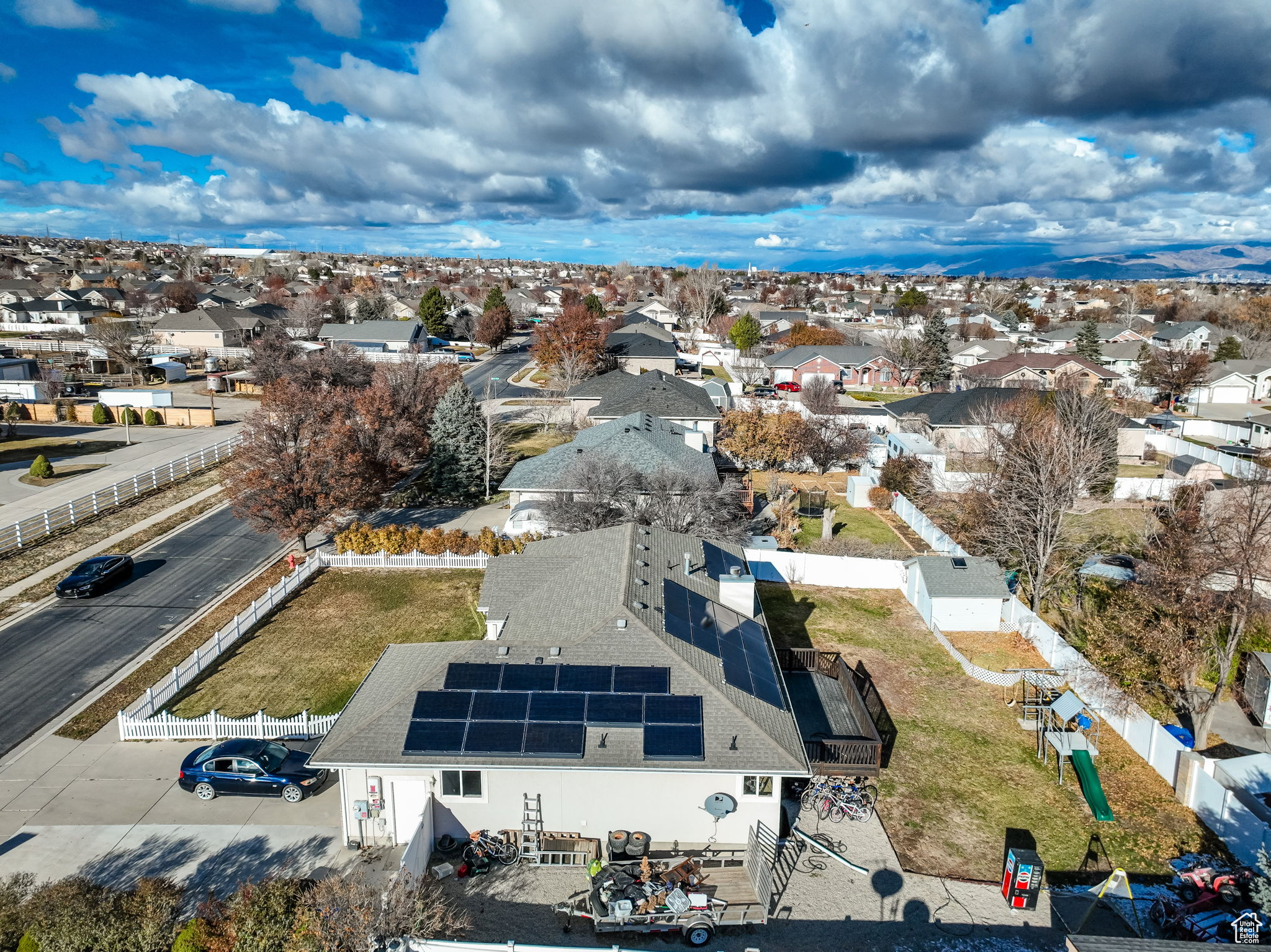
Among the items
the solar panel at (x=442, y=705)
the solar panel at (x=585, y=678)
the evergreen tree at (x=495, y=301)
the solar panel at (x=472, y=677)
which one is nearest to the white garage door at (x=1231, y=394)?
the evergreen tree at (x=495, y=301)

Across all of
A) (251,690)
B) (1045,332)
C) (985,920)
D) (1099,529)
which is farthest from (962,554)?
(1045,332)

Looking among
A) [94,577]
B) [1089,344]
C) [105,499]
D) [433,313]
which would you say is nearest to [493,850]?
Result: [94,577]

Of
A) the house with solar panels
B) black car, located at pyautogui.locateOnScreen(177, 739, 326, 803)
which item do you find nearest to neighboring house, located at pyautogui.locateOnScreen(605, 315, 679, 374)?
the house with solar panels

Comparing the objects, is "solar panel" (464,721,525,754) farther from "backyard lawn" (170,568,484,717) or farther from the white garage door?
the white garage door

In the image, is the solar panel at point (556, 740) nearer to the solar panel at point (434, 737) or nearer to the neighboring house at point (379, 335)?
the solar panel at point (434, 737)

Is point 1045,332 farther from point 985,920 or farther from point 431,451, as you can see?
point 985,920

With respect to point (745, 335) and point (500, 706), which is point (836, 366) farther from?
point (500, 706)
